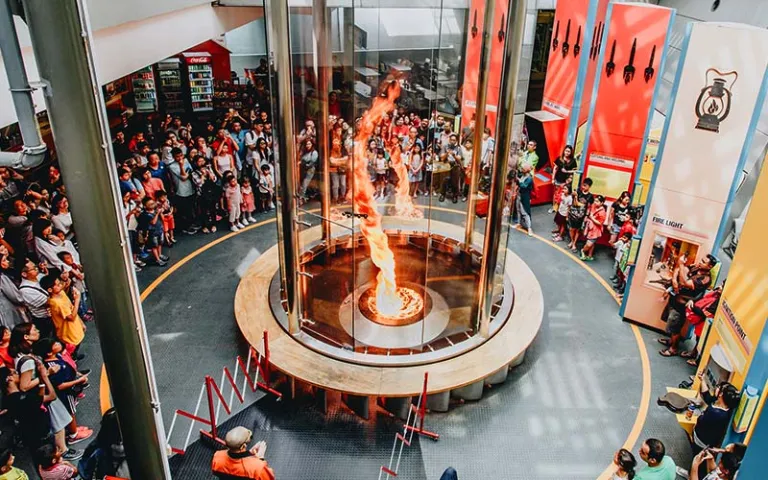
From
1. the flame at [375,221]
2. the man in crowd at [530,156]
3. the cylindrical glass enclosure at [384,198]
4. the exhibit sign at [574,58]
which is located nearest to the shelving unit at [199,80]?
the cylindrical glass enclosure at [384,198]

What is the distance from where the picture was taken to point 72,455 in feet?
20.6

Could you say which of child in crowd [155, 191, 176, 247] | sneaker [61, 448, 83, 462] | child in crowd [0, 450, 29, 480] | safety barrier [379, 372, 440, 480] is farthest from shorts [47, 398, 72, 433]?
child in crowd [155, 191, 176, 247]

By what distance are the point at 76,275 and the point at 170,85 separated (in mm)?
10899

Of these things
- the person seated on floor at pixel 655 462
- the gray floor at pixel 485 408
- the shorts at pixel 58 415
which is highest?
the person seated on floor at pixel 655 462

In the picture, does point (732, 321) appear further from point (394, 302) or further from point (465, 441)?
point (394, 302)

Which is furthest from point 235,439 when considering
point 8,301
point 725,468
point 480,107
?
point 480,107

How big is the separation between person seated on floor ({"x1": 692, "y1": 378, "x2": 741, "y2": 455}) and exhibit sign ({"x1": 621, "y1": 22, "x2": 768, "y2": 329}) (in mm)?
2227

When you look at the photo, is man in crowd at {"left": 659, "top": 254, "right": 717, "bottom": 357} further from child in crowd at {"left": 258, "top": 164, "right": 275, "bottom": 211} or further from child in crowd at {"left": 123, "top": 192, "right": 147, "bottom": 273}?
child in crowd at {"left": 123, "top": 192, "right": 147, "bottom": 273}

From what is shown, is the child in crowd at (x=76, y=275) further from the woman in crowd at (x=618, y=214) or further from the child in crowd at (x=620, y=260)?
the woman in crowd at (x=618, y=214)

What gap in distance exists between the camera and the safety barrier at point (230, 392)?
6500mm

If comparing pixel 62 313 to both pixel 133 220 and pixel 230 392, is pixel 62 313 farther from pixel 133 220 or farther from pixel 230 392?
pixel 133 220

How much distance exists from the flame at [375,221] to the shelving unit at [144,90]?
332 inches

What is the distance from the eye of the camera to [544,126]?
13.2m

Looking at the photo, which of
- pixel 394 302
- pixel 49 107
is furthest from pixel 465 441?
pixel 49 107
